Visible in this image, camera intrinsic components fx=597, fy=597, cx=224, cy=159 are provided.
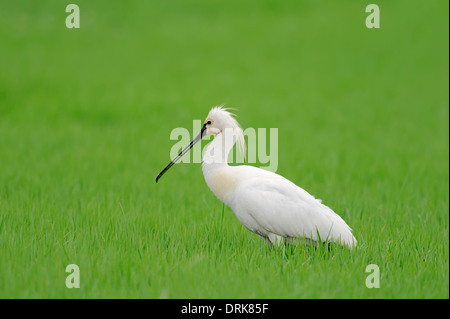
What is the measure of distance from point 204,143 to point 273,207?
17.8ft

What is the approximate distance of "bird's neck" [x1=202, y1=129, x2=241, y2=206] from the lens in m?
6.20

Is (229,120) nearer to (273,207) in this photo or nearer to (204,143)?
(273,207)

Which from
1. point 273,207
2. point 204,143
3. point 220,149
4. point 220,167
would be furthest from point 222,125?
point 204,143

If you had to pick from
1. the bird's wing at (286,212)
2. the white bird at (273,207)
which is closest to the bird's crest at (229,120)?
the white bird at (273,207)

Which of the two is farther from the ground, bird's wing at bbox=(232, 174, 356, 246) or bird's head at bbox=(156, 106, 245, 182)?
bird's head at bbox=(156, 106, 245, 182)

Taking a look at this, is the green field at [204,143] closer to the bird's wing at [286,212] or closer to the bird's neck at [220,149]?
the bird's wing at [286,212]

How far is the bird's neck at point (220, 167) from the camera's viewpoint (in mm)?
6199

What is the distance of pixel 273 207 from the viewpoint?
19.7 ft

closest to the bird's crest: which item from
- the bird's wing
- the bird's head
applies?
the bird's head

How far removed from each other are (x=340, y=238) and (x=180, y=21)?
21.1 m

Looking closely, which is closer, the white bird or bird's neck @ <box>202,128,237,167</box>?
the white bird

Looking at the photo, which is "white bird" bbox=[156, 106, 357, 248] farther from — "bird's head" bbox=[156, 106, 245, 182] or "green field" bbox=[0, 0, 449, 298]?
"bird's head" bbox=[156, 106, 245, 182]

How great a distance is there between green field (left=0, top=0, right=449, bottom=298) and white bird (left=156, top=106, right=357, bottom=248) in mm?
189

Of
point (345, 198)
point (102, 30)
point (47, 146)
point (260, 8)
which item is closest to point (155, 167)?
point (47, 146)
